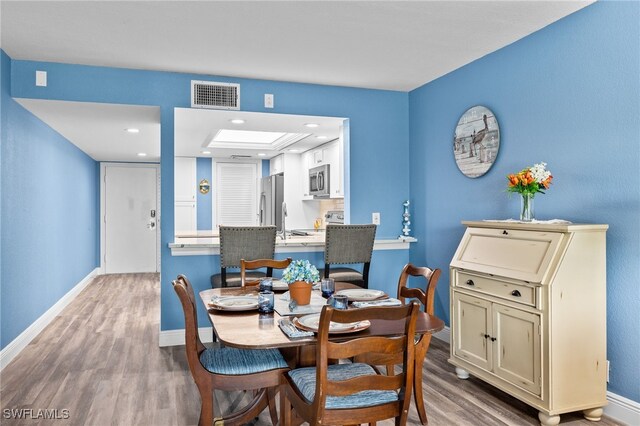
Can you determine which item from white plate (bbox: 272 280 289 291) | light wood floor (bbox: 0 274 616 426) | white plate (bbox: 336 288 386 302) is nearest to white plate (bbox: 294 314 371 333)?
white plate (bbox: 336 288 386 302)

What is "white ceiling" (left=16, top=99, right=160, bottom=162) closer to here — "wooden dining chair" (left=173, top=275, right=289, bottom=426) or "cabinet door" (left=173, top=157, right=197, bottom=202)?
"cabinet door" (left=173, top=157, right=197, bottom=202)

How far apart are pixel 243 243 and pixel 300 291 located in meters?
1.55

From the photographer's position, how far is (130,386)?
10.7ft

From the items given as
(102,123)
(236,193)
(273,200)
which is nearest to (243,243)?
(102,123)

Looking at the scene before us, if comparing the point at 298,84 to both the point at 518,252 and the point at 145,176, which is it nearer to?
the point at 518,252

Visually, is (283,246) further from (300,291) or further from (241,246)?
(300,291)

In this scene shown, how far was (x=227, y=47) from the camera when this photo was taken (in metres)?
3.55

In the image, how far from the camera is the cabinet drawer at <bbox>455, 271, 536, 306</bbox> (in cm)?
273

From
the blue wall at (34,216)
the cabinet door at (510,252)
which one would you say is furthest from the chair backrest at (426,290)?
the blue wall at (34,216)

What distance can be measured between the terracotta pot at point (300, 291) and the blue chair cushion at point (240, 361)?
11.4 inches

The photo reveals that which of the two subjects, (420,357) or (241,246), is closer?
(420,357)

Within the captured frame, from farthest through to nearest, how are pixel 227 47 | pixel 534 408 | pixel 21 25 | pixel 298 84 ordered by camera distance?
1. pixel 298 84
2. pixel 227 47
3. pixel 21 25
4. pixel 534 408

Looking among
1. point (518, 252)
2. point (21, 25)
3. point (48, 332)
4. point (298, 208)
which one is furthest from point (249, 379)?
point (298, 208)

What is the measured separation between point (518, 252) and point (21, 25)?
349 centimetres
